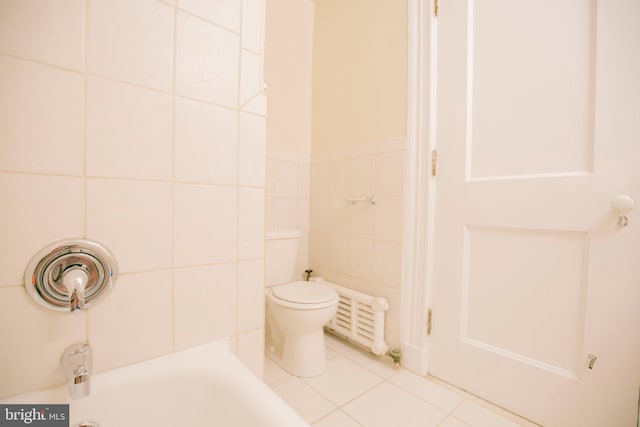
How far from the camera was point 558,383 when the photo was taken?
3.23 ft

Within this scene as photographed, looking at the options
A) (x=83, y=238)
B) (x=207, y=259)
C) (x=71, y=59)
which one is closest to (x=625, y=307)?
(x=207, y=259)

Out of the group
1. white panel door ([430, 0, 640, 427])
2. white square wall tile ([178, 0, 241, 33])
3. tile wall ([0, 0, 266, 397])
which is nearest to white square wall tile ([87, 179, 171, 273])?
tile wall ([0, 0, 266, 397])

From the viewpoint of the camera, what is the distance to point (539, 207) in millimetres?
1023

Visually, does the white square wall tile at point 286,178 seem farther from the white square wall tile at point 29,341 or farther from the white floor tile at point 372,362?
the white square wall tile at point 29,341

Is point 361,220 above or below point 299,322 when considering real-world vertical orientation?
above

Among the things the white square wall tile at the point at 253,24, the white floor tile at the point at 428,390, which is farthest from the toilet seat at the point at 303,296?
the white square wall tile at the point at 253,24

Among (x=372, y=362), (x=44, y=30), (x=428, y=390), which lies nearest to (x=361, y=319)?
(x=372, y=362)

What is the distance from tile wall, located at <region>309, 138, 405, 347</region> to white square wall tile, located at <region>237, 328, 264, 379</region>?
2.71 feet

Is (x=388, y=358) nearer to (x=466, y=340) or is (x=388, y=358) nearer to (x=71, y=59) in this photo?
(x=466, y=340)

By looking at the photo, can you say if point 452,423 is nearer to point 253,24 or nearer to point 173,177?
point 173,177

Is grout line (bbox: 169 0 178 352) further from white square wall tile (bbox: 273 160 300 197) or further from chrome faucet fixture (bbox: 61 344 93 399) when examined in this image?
white square wall tile (bbox: 273 160 300 197)

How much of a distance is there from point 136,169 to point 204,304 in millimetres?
391

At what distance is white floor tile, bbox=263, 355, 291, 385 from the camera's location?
1309 millimetres

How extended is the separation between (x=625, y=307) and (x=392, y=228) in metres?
0.86
